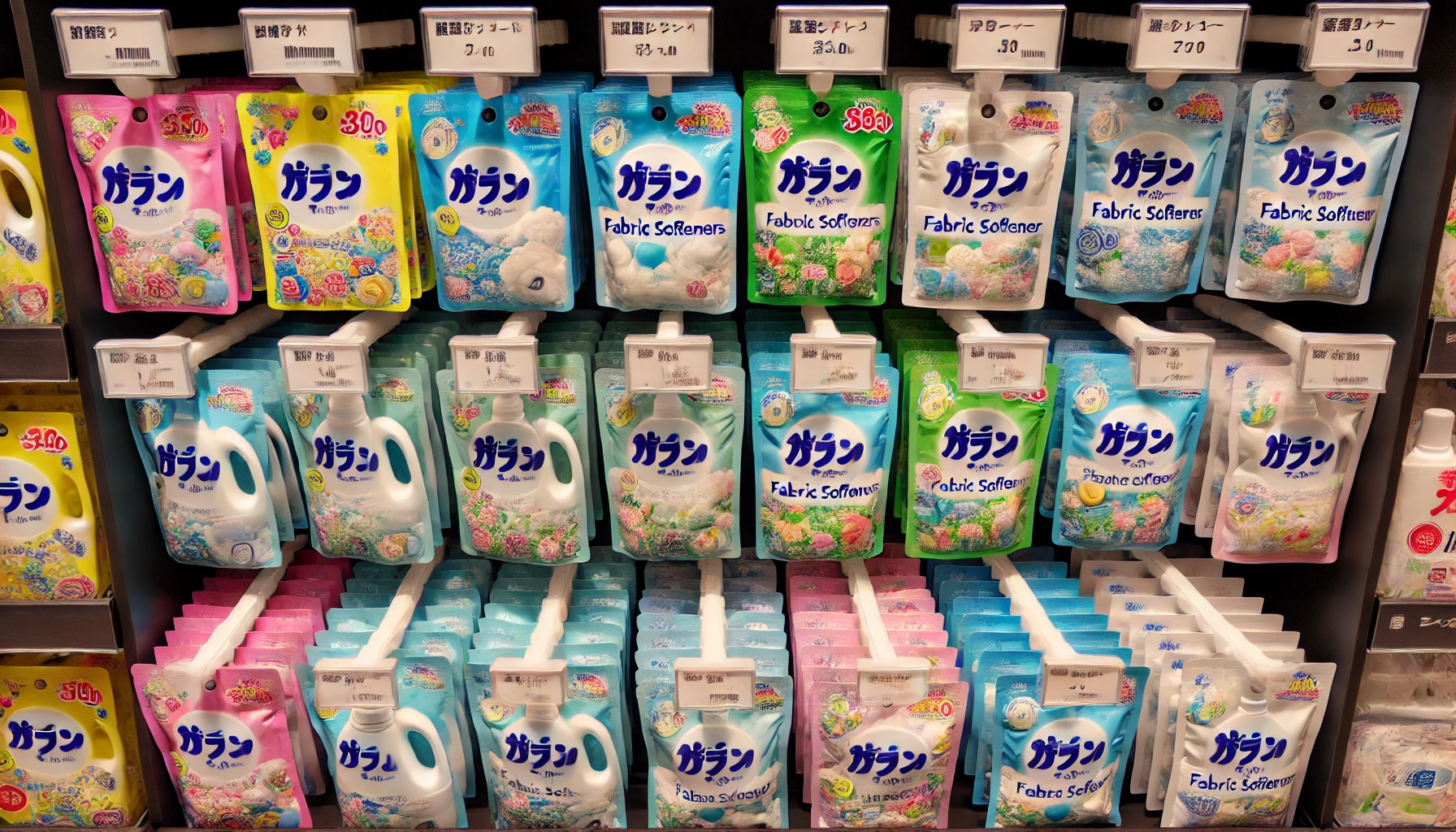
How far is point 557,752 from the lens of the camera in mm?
1739

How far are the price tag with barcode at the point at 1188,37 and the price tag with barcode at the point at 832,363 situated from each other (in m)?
0.55

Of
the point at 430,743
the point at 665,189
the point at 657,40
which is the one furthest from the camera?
the point at 430,743

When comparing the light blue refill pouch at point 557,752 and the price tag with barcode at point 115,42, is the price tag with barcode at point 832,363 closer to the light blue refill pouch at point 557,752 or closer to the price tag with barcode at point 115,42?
the light blue refill pouch at point 557,752

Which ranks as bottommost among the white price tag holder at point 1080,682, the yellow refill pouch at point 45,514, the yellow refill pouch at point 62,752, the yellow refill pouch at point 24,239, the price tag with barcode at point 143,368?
the yellow refill pouch at point 62,752

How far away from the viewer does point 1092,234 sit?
162cm

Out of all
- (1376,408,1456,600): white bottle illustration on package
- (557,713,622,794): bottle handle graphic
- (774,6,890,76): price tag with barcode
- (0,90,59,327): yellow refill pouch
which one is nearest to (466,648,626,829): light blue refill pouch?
(557,713,622,794): bottle handle graphic

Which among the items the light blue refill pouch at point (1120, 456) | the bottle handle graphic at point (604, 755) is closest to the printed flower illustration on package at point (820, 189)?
the light blue refill pouch at point (1120, 456)

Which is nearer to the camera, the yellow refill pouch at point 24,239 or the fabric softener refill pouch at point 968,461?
the yellow refill pouch at point 24,239

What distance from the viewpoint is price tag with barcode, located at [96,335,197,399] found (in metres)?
1.61

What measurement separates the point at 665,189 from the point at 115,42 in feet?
2.63

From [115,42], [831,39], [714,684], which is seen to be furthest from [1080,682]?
[115,42]

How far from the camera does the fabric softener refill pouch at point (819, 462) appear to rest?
1.71 m

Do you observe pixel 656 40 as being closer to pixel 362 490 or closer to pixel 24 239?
pixel 362 490

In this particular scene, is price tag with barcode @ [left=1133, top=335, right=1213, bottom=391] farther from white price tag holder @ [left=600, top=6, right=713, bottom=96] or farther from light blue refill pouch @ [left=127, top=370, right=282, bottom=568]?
light blue refill pouch @ [left=127, top=370, right=282, bottom=568]
